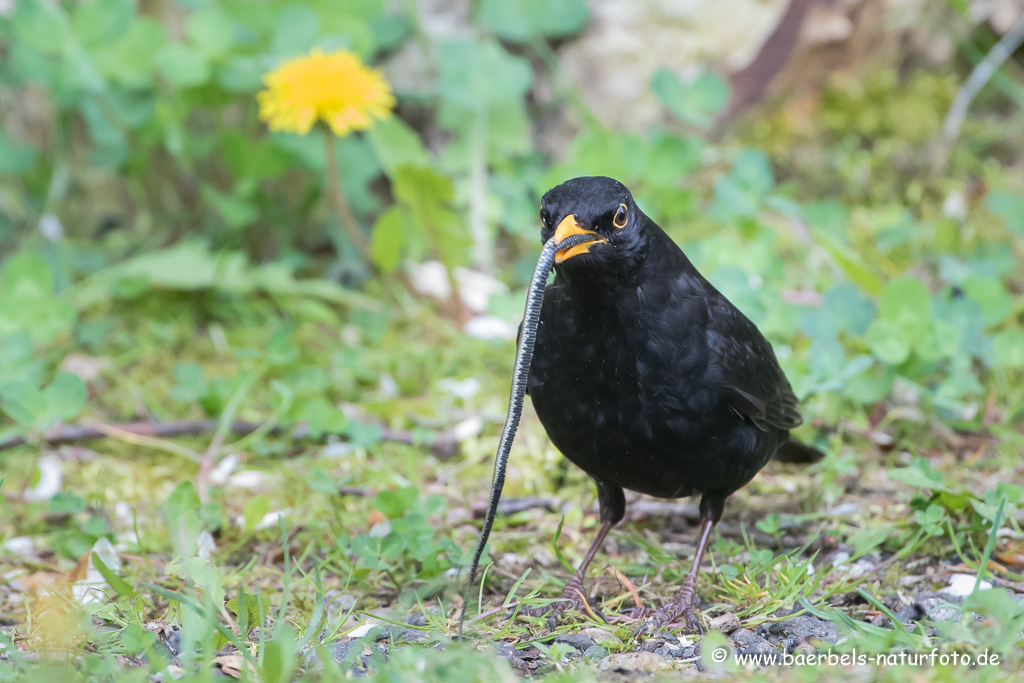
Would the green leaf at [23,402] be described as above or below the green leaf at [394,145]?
below

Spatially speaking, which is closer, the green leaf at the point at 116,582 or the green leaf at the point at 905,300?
the green leaf at the point at 116,582

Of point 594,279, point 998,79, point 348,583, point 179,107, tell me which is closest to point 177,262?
point 179,107

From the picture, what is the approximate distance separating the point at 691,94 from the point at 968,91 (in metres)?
1.86

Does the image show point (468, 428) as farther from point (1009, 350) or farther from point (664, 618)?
point (1009, 350)

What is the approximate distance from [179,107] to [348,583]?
3.12 meters

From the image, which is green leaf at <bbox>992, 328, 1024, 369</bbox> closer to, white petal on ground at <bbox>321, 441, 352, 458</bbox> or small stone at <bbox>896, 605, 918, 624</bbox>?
small stone at <bbox>896, 605, 918, 624</bbox>

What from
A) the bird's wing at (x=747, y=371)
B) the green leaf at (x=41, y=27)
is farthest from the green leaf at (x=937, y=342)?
the green leaf at (x=41, y=27)

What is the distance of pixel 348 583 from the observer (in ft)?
9.66

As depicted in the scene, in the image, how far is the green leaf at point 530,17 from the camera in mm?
5484

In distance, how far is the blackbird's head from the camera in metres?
2.54

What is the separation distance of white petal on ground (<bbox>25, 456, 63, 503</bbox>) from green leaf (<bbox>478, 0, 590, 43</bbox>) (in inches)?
136

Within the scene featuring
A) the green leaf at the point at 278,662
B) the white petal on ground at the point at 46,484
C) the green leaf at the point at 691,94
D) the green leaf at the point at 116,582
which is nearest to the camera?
the green leaf at the point at 278,662

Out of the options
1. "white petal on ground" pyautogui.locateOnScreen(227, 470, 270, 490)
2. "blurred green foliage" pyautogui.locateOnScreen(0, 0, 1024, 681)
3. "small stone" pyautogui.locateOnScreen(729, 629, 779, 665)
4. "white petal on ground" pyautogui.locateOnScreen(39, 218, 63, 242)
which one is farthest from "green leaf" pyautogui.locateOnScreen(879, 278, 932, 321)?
"white petal on ground" pyautogui.locateOnScreen(39, 218, 63, 242)

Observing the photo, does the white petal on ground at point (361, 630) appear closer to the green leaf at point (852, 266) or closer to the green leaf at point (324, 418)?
the green leaf at point (324, 418)
